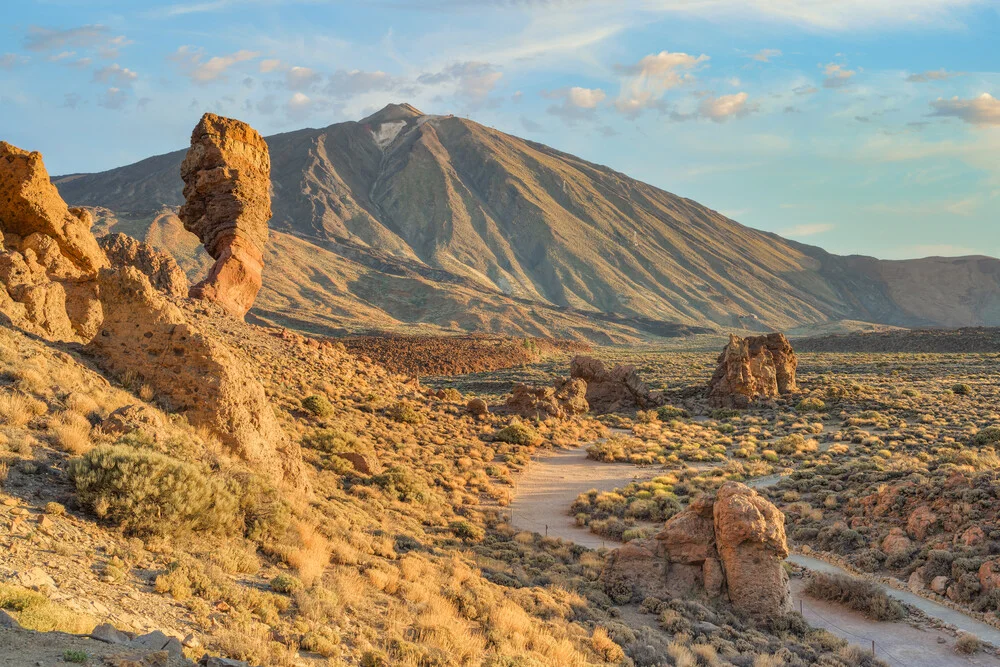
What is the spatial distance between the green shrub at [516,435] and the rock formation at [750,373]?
16.6 meters

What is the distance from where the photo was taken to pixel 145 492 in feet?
29.5

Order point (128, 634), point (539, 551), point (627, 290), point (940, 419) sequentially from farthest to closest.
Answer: point (627, 290), point (940, 419), point (539, 551), point (128, 634)

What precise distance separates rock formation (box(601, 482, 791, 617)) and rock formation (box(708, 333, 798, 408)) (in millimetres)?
30304

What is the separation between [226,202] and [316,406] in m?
12.2

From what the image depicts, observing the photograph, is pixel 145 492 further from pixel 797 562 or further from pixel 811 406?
pixel 811 406

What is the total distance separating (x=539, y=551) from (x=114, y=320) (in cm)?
1029

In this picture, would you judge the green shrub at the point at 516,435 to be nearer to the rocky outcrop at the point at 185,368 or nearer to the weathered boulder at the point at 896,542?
the weathered boulder at the point at 896,542

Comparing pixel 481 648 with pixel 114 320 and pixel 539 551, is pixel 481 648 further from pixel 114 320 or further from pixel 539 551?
pixel 114 320

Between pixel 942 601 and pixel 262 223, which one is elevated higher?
pixel 262 223

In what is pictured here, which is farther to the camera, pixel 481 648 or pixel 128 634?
pixel 481 648

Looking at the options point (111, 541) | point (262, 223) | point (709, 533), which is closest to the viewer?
point (111, 541)

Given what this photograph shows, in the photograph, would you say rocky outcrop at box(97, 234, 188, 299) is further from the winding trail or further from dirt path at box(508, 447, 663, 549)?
the winding trail

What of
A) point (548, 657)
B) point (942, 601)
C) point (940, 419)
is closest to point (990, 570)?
point (942, 601)

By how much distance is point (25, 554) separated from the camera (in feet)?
24.0
